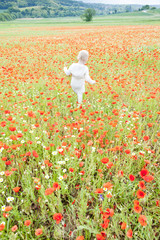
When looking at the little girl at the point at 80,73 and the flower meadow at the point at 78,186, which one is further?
the little girl at the point at 80,73

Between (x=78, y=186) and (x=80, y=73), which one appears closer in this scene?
(x=78, y=186)

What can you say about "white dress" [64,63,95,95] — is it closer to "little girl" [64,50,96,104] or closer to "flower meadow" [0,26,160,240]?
"little girl" [64,50,96,104]

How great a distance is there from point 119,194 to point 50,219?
89 centimetres

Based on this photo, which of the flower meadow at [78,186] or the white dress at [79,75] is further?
the white dress at [79,75]

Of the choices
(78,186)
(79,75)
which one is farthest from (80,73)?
(78,186)

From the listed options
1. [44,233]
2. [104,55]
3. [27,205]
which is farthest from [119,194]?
[104,55]

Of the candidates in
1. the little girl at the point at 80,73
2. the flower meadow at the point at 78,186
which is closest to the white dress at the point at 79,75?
the little girl at the point at 80,73

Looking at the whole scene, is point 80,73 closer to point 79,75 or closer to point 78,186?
point 79,75

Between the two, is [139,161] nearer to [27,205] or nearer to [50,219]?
[50,219]

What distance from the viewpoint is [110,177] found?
2.49m

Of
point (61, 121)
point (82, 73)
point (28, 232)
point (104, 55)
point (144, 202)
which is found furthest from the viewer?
point (104, 55)

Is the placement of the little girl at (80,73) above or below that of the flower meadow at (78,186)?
above

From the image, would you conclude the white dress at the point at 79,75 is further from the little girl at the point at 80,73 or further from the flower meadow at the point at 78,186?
the flower meadow at the point at 78,186

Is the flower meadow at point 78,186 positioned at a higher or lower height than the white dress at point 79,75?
lower
